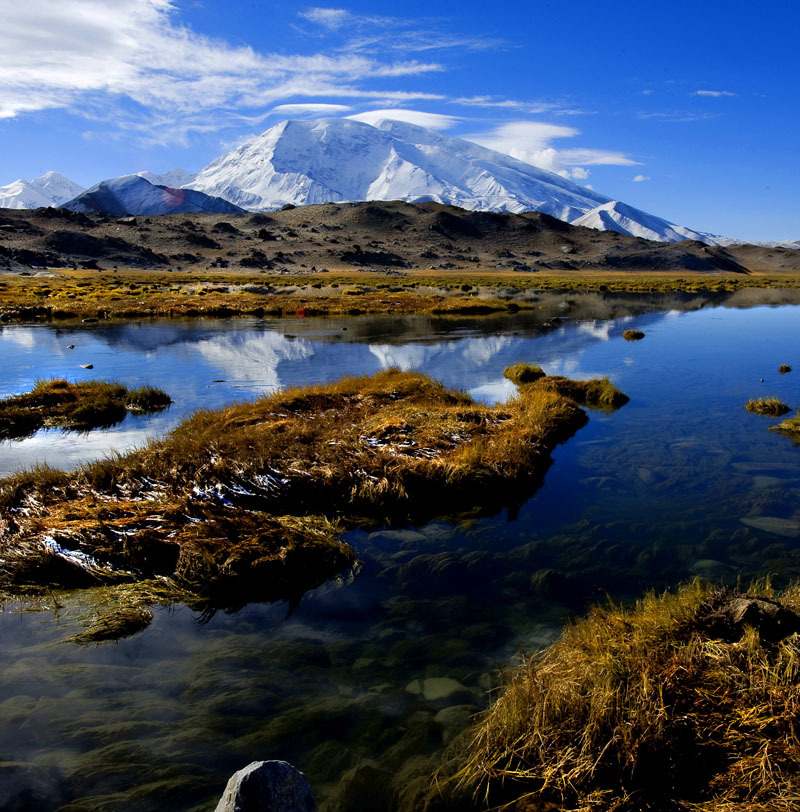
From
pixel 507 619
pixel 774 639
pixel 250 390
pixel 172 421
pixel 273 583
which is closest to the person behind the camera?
pixel 774 639

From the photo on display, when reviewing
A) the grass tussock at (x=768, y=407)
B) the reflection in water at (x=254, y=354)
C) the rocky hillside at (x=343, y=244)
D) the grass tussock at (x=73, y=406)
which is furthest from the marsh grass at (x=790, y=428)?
the rocky hillside at (x=343, y=244)

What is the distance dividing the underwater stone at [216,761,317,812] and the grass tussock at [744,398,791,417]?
1802 cm

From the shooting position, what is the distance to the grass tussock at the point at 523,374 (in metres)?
22.1

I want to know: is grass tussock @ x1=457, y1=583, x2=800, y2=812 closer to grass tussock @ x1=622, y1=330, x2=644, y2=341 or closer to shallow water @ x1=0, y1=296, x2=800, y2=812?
shallow water @ x1=0, y1=296, x2=800, y2=812

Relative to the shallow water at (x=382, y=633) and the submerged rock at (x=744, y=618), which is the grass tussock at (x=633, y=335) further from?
the submerged rock at (x=744, y=618)

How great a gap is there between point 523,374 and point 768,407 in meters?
7.83

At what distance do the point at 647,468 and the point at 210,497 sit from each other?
9.17 metres

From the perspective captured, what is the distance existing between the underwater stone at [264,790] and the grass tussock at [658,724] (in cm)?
167

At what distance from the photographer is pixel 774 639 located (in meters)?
5.59

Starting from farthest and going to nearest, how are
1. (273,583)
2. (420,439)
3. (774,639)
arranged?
(420,439)
(273,583)
(774,639)

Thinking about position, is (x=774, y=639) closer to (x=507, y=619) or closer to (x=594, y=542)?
(x=507, y=619)

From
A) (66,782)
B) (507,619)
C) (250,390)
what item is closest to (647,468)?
(507,619)

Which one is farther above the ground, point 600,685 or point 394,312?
point 394,312

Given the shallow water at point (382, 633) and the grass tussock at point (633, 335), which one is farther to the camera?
the grass tussock at point (633, 335)
